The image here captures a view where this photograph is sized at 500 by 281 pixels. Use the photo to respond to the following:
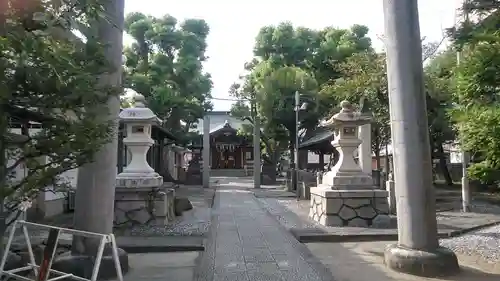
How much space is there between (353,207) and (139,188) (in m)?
4.54

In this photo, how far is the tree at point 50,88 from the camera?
127 inches

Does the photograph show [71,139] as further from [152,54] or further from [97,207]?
[152,54]

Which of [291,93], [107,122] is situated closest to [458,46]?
[107,122]

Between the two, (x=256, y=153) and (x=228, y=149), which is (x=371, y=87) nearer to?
(x=256, y=153)

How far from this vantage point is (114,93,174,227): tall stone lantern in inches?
407

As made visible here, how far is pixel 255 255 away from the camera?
300 inches

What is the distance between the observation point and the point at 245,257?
24.6 feet

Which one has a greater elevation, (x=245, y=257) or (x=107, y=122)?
(x=107, y=122)

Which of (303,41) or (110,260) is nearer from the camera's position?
(110,260)

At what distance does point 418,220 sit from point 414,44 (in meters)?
2.29

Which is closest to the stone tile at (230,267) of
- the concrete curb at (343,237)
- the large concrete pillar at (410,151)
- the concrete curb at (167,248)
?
the concrete curb at (167,248)


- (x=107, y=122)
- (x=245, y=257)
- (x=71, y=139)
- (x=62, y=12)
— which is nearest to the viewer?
(x=62, y=12)

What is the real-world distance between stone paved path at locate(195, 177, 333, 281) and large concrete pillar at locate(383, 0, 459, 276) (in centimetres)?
116

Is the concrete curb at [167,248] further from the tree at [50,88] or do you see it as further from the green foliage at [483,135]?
the green foliage at [483,135]
